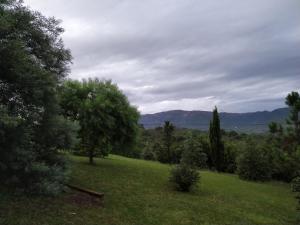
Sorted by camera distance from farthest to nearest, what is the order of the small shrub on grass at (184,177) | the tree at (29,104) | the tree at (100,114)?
the tree at (100,114) < the small shrub on grass at (184,177) < the tree at (29,104)

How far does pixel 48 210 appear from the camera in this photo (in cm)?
1114

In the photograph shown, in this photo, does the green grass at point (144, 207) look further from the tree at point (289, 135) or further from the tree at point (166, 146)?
the tree at point (166, 146)

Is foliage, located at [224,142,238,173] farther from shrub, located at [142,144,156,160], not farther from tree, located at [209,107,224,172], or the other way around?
shrub, located at [142,144,156,160]

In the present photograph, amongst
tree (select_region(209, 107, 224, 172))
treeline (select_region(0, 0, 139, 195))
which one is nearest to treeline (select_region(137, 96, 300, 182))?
tree (select_region(209, 107, 224, 172))

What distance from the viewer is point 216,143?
43938mm

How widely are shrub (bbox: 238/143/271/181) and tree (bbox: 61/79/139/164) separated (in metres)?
13.2

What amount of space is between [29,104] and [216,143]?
112 feet

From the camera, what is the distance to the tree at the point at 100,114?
25.0 m

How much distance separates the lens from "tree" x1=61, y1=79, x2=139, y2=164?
25.0 metres

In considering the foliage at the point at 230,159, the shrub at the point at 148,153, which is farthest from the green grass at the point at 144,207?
the shrub at the point at 148,153

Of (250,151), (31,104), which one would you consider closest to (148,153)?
(250,151)

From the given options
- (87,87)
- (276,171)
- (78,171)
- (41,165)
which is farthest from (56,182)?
(276,171)

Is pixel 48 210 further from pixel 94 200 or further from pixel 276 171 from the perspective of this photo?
pixel 276 171

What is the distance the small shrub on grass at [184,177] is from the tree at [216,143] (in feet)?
78.7
